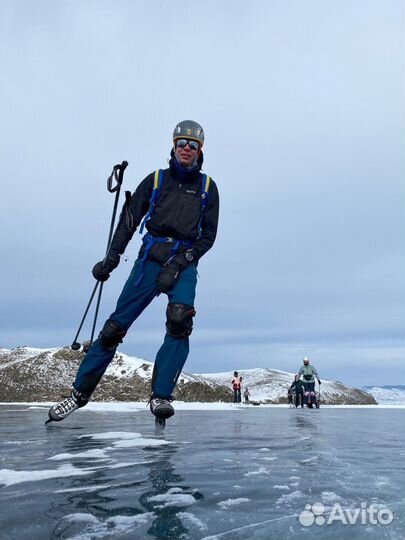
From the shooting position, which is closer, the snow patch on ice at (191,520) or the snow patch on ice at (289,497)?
the snow patch on ice at (191,520)

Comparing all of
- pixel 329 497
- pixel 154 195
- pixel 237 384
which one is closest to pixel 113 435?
pixel 154 195

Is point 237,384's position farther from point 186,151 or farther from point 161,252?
point 186,151

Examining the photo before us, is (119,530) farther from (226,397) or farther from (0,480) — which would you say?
(226,397)

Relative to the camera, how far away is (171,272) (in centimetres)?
550

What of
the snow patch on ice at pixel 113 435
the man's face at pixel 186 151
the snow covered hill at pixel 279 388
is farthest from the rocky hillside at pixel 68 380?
the man's face at pixel 186 151

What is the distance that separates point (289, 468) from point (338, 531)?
1297 millimetres

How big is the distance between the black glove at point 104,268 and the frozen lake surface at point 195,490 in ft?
7.07

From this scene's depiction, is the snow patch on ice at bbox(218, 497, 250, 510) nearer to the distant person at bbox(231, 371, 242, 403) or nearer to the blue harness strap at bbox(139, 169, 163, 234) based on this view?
the blue harness strap at bbox(139, 169, 163, 234)

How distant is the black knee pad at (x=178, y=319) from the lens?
5.41 meters

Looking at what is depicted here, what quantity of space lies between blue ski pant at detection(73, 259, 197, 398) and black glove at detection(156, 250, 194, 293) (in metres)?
0.07

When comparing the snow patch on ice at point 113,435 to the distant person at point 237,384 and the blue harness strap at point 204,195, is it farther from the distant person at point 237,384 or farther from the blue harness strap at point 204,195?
the distant person at point 237,384

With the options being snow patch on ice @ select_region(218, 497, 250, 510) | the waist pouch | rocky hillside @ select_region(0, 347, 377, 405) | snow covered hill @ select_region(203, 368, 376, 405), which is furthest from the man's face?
snow covered hill @ select_region(203, 368, 376, 405)

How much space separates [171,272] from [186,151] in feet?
4.73

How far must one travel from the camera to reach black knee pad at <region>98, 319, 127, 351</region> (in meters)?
5.79
